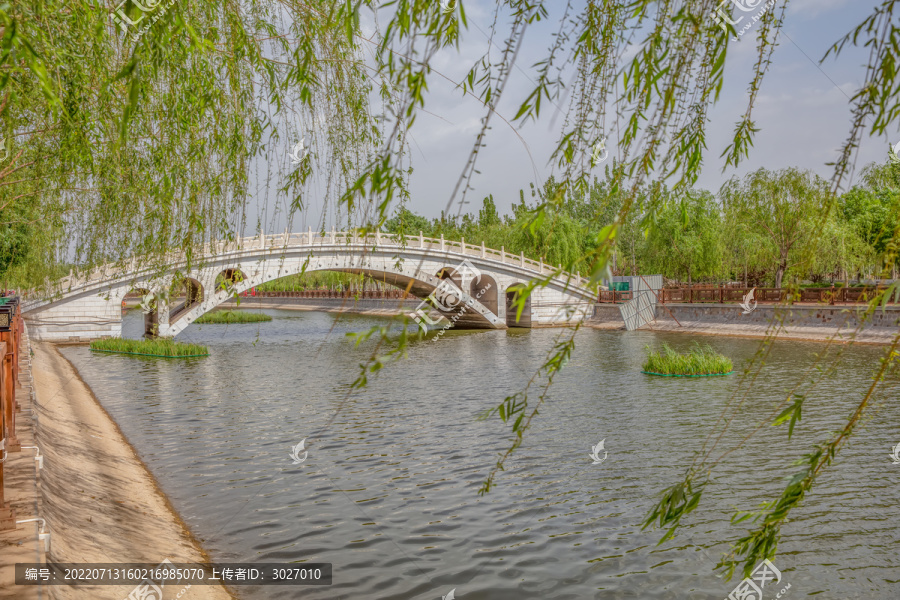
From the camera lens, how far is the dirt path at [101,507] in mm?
5000

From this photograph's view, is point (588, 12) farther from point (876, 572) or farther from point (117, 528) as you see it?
A: point (117, 528)

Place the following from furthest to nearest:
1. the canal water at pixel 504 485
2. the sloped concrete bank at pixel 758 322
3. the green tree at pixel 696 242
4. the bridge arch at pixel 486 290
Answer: the bridge arch at pixel 486 290 < the green tree at pixel 696 242 < the sloped concrete bank at pixel 758 322 < the canal water at pixel 504 485

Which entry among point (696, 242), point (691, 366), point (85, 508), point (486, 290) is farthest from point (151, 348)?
point (696, 242)

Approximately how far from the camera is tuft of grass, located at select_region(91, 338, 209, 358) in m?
22.2

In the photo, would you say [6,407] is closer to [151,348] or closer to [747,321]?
[151,348]

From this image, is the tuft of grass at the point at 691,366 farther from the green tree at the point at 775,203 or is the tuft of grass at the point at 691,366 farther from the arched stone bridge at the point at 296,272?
A: the green tree at the point at 775,203

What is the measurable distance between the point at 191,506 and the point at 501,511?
3516 mm

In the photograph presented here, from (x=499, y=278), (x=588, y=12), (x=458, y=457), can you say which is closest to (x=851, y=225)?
(x=499, y=278)

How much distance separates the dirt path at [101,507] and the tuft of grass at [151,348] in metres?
10.9

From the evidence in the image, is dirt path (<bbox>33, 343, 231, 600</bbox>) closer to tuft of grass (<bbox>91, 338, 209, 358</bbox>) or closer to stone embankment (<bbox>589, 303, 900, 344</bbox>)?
tuft of grass (<bbox>91, 338, 209, 358</bbox>)

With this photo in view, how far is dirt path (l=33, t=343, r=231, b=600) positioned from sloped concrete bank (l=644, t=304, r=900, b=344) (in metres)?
17.4

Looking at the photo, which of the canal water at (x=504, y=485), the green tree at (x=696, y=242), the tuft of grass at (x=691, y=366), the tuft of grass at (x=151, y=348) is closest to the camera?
the canal water at (x=504, y=485)

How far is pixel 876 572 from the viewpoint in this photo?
5629mm

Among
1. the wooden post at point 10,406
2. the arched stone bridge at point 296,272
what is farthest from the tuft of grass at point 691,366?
the wooden post at point 10,406
